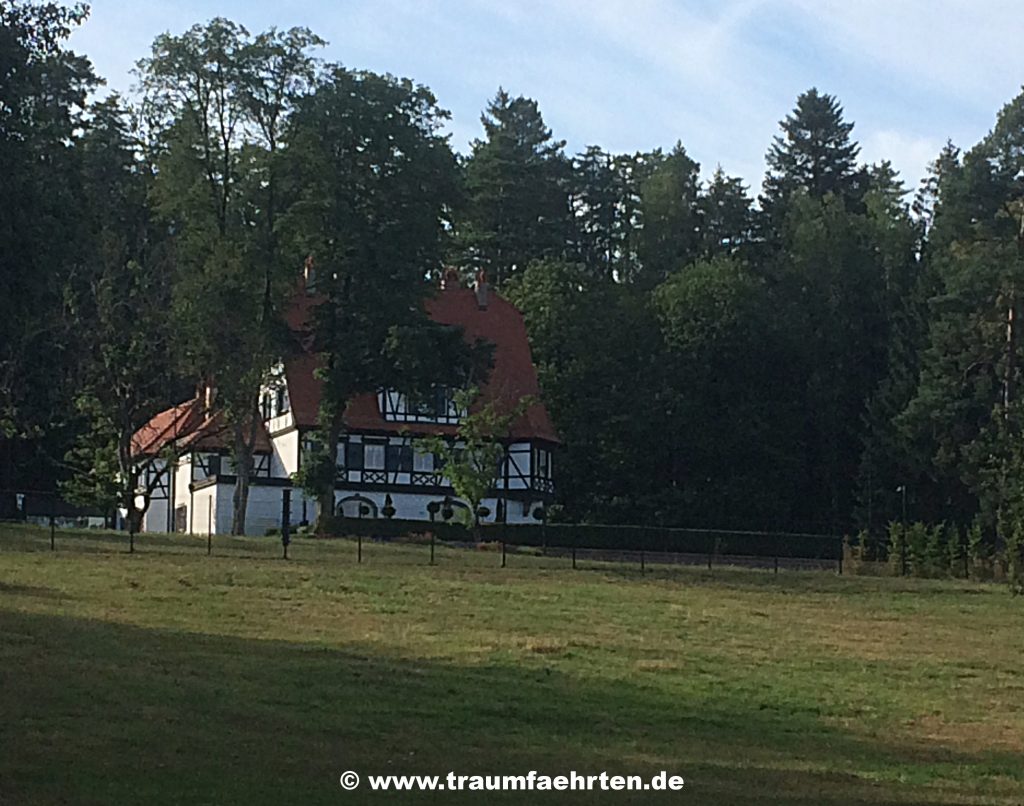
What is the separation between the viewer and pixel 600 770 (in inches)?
701

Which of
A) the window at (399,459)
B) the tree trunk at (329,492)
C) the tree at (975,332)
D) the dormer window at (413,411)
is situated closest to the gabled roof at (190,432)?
the tree trunk at (329,492)

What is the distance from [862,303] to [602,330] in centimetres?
1232

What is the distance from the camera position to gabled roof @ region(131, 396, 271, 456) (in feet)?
203

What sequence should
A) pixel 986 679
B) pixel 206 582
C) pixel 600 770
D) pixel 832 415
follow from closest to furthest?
1. pixel 600 770
2. pixel 986 679
3. pixel 206 582
4. pixel 832 415

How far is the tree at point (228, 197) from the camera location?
194 feet

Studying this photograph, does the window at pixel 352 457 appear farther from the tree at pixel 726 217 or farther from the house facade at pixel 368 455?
the tree at pixel 726 217

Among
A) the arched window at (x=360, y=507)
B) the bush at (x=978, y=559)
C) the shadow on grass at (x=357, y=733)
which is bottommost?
the shadow on grass at (x=357, y=733)

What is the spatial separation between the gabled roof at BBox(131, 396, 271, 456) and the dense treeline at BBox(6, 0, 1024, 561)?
1.25 m

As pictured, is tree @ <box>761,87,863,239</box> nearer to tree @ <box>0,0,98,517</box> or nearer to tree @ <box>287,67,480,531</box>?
tree @ <box>287,67,480,531</box>

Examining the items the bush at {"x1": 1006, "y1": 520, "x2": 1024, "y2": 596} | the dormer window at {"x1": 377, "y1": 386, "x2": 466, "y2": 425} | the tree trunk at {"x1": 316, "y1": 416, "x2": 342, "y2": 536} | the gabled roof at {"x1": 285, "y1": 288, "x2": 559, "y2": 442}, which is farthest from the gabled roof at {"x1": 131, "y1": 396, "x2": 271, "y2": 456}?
the bush at {"x1": 1006, "y1": 520, "x2": 1024, "y2": 596}

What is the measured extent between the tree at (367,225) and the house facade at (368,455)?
19.4ft

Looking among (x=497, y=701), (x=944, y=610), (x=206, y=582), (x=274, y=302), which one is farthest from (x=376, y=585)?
(x=274, y=302)

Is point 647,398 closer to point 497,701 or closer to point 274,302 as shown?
point 274,302

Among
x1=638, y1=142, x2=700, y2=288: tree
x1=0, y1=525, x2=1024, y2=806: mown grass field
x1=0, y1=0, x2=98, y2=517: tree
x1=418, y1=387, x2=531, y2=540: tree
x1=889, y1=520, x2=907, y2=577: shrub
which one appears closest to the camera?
x1=0, y1=525, x2=1024, y2=806: mown grass field
